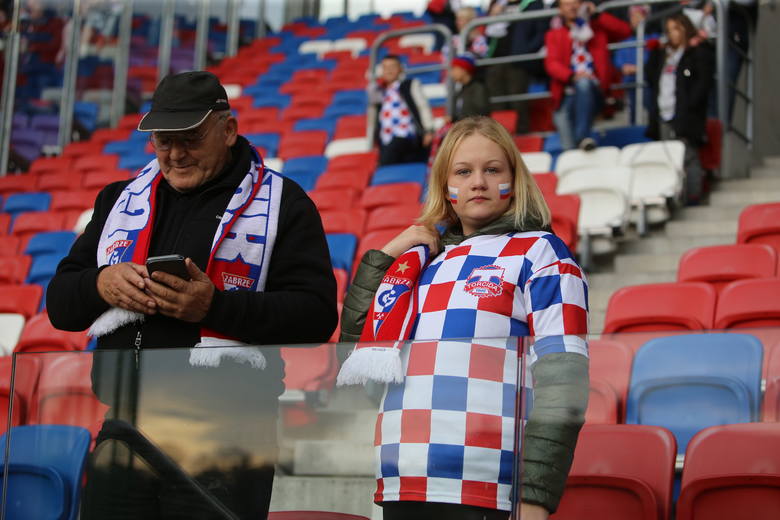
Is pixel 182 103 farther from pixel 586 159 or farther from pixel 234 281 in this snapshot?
pixel 586 159

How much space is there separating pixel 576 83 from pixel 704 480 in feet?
17.5

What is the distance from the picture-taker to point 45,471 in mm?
1960

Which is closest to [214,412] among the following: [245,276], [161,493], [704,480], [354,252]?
[161,493]

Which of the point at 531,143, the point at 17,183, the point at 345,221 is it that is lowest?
the point at 17,183

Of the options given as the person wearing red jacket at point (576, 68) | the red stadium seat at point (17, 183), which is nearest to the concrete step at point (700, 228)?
the person wearing red jacket at point (576, 68)

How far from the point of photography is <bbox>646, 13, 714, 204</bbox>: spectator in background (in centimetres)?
619

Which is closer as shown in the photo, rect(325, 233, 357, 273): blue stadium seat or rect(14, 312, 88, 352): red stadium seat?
rect(14, 312, 88, 352): red stadium seat

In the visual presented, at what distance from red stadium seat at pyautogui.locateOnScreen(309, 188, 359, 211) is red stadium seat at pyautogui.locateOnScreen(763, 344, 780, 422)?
4.59 meters

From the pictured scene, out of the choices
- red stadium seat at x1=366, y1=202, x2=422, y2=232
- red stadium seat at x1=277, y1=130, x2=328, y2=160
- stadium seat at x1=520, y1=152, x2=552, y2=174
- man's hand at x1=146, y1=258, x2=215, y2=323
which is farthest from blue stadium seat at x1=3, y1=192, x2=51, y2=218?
man's hand at x1=146, y1=258, x2=215, y2=323

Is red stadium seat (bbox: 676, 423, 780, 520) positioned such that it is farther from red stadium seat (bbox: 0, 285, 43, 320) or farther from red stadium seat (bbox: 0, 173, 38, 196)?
red stadium seat (bbox: 0, 173, 38, 196)

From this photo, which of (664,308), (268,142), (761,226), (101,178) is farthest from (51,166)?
(664,308)

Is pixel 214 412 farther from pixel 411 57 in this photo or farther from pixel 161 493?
pixel 411 57

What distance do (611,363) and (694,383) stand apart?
5.0 inches

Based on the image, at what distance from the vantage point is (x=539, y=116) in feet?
26.6
